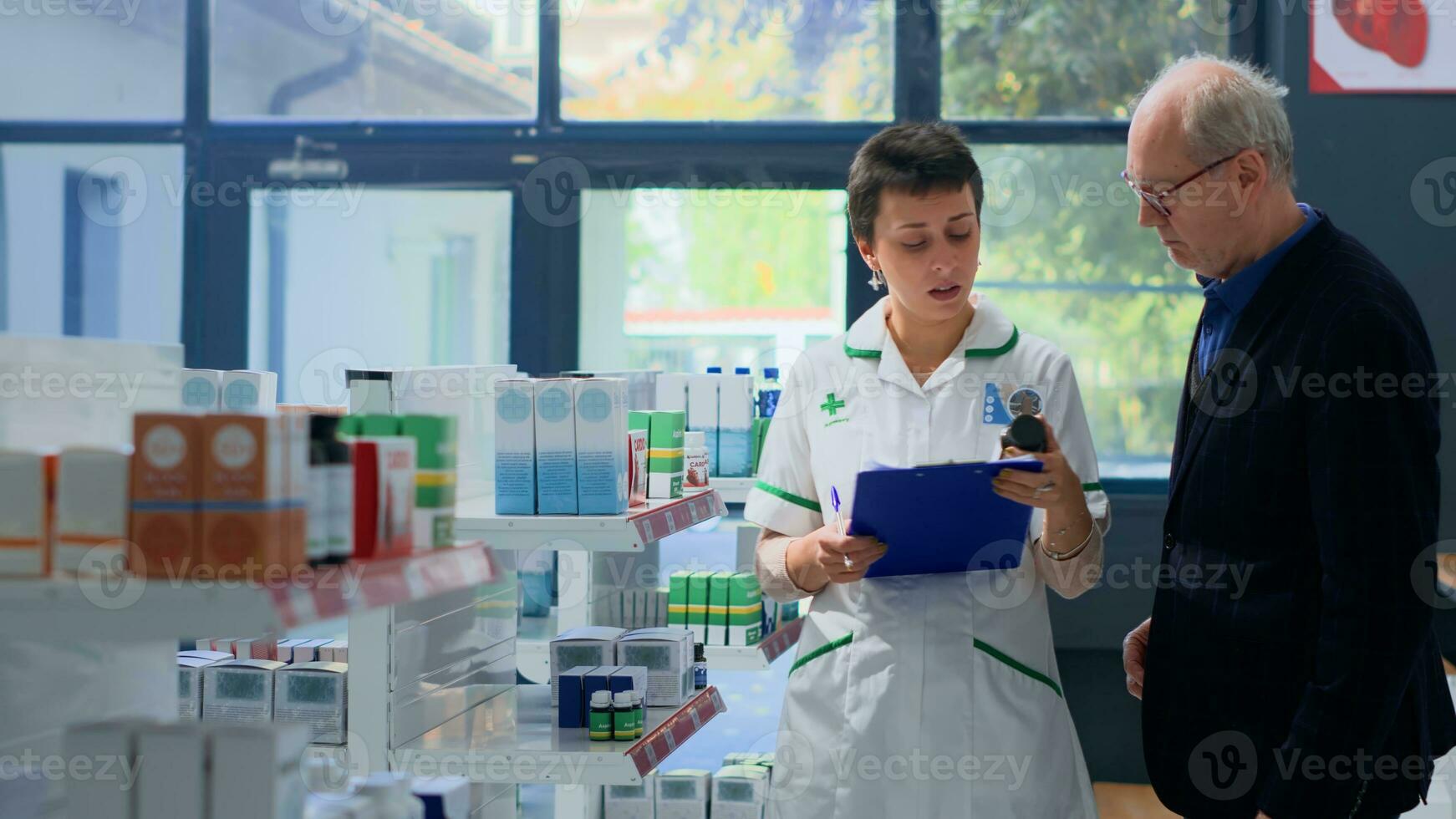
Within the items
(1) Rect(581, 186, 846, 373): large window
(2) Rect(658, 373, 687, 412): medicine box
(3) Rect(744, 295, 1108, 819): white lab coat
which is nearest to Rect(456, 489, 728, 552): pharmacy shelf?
(3) Rect(744, 295, 1108, 819): white lab coat

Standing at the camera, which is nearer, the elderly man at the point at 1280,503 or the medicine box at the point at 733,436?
the elderly man at the point at 1280,503

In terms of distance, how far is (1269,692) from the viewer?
76.4 inches

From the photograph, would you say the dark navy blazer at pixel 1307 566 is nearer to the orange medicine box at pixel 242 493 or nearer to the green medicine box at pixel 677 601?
the orange medicine box at pixel 242 493

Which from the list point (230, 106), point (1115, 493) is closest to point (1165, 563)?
point (1115, 493)

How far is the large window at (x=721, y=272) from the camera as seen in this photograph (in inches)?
218

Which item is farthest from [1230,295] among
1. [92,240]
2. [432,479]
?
[92,240]

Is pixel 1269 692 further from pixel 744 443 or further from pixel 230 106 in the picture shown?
pixel 230 106

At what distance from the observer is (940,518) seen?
207 cm

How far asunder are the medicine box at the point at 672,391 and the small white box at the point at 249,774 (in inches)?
112

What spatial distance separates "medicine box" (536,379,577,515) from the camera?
2.84 meters

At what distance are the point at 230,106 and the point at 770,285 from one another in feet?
8.53

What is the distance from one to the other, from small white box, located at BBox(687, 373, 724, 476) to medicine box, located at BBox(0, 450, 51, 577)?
2990mm

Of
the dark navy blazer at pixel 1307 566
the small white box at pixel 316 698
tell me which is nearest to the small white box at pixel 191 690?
the small white box at pixel 316 698

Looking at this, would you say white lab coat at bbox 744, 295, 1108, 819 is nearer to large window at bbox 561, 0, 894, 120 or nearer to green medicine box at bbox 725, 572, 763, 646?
green medicine box at bbox 725, 572, 763, 646
